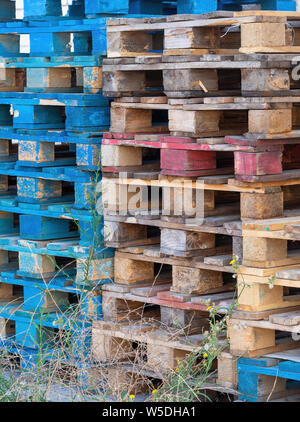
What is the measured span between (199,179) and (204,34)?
0.83 meters

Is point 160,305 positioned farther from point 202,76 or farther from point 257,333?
point 202,76

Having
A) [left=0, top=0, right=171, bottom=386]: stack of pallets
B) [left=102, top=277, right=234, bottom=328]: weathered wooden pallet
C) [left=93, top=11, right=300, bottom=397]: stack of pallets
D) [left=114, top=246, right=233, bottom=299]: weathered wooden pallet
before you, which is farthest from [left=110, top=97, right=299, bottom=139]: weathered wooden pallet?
[left=102, top=277, right=234, bottom=328]: weathered wooden pallet

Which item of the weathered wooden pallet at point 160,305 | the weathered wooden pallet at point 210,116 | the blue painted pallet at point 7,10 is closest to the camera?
the weathered wooden pallet at point 210,116

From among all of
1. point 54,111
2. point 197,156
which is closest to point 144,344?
point 197,156

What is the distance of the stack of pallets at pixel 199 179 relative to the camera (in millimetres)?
5430

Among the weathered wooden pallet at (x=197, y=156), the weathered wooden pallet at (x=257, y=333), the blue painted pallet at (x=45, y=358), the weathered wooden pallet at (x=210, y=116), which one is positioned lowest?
the blue painted pallet at (x=45, y=358)

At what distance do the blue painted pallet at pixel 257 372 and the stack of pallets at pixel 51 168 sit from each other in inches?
41.8

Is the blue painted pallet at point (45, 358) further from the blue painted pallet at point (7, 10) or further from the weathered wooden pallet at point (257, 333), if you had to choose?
the blue painted pallet at point (7, 10)

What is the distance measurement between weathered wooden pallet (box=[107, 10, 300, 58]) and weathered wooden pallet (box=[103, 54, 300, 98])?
2.5 inches

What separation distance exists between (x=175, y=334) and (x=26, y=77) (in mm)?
2138

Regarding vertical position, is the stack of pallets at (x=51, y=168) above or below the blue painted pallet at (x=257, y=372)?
above

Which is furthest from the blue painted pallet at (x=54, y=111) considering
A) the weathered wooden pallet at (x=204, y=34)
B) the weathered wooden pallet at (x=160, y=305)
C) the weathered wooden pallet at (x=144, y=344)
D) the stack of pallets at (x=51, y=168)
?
the weathered wooden pallet at (x=144, y=344)

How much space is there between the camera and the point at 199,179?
225 inches

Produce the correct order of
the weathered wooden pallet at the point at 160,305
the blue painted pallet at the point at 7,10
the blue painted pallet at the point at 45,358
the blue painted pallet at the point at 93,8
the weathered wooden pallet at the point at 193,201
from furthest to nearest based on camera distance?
the blue painted pallet at the point at 7,10
the blue painted pallet at the point at 93,8
the weathered wooden pallet at the point at 160,305
the weathered wooden pallet at the point at 193,201
the blue painted pallet at the point at 45,358
